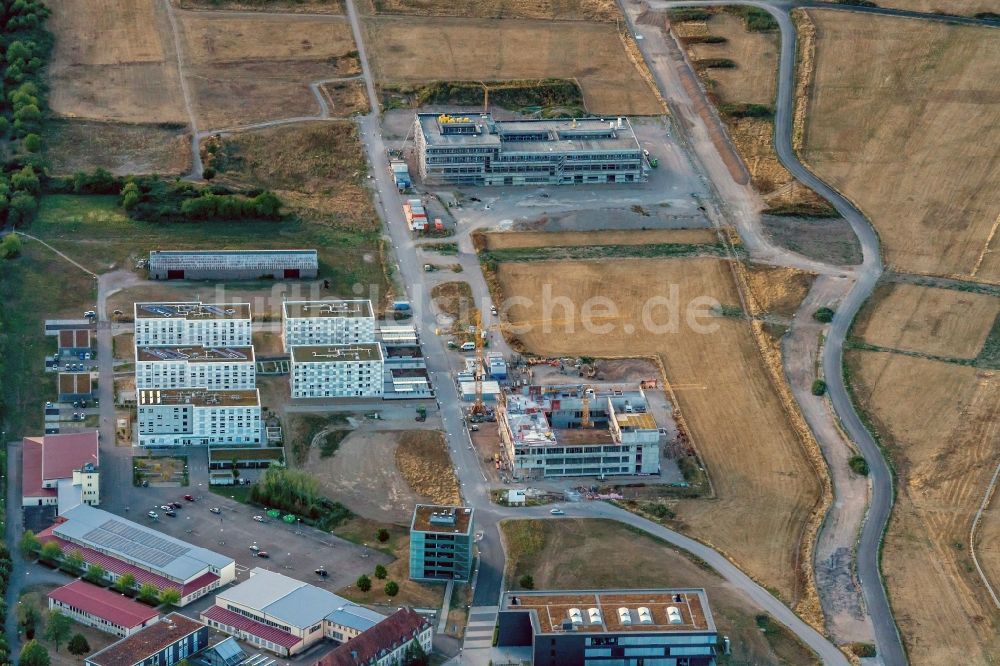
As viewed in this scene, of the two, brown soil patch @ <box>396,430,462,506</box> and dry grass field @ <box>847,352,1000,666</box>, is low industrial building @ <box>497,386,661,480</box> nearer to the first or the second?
brown soil patch @ <box>396,430,462,506</box>

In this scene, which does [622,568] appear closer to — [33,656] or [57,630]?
[57,630]

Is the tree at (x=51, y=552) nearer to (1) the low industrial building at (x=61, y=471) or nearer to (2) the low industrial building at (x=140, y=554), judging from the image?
(2) the low industrial building at (x=140, y=554)

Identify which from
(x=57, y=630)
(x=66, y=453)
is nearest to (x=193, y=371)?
(x=66, y=453)

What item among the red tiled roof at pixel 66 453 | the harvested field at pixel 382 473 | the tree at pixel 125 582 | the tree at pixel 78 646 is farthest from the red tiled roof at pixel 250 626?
the red tiled roof at pixel 66 453

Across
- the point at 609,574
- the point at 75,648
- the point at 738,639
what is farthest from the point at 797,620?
the point at 75,648

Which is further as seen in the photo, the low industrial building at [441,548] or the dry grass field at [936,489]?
the low industrial building at [441,548]

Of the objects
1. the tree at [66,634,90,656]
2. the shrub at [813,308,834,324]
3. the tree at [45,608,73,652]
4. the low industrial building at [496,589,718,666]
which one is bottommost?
the low industrial building at [496,589,718,666]

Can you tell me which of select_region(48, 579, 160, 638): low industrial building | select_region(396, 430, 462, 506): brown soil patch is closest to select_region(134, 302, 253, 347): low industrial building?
select_region(396, 430, 462, 506): brown soil patch
